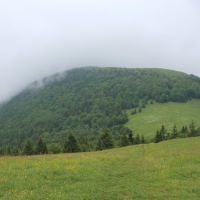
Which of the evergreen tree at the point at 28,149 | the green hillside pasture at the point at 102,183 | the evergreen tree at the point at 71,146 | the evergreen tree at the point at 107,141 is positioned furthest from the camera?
the evergreen tree at the point at 107,141

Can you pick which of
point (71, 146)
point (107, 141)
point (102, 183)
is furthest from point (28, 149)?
point (102, 183)

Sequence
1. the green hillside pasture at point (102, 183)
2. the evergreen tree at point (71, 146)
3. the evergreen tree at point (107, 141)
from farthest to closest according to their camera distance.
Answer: the evergreen tree at point (107, 141) → the evergreen tree at point (71, 146) → the green hillside pasture at point (102, 183)

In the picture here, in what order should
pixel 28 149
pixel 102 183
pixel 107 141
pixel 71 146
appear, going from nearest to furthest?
pixel 102 183, pixel 71 146, pixel 28 149, pixel 107 141

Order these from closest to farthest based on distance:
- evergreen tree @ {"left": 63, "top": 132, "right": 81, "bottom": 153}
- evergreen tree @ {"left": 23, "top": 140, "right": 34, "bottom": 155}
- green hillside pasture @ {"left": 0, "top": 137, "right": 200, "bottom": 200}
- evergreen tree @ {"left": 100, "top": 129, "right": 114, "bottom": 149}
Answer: green hillside pasture @ {"left": 0, "top": 137, "right": 200, "bottom": 200}
evergreen tree @ {"left": 63, "top": 132, "right": 81, "bottom": 153}
evergreen tree @ {"left": 23, "top": 140, "right": 34, "bottom": 155}
evergreen tree @ {"left": 100, "top": 129, "right": 114, "bottom": 149}

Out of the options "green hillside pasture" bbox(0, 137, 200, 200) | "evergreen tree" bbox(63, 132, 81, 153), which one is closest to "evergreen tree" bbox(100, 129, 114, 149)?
"evergreen tree" bbox(63, 132, 81, 153)

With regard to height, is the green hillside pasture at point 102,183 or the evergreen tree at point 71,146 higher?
the green hillside pasture at point 102,183

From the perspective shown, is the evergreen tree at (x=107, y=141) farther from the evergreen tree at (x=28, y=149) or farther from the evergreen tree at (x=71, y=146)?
the evergreen tree at (x=28, y=149)

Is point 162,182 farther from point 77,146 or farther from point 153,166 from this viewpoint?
point 77,146

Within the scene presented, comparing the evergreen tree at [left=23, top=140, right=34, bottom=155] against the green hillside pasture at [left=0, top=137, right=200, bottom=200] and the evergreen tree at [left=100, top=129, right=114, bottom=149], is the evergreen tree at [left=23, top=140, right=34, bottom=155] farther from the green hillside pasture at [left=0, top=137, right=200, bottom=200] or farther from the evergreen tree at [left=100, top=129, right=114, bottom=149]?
the green hillside pasture at [left=0, top=137, right=200, bottom=200]

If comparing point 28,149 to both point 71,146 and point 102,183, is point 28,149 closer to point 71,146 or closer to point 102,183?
point 71,146

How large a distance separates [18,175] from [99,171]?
7.71m

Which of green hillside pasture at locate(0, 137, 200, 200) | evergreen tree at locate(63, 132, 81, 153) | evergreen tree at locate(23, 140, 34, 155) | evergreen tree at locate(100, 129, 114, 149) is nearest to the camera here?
green hillside pasture at locate(0, 137, 200, 200)

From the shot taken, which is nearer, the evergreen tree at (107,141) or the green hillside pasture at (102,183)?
the green hillside pasture at (102,183)

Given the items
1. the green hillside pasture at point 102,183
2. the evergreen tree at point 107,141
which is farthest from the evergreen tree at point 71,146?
the green hillside pasture at point 102,183
